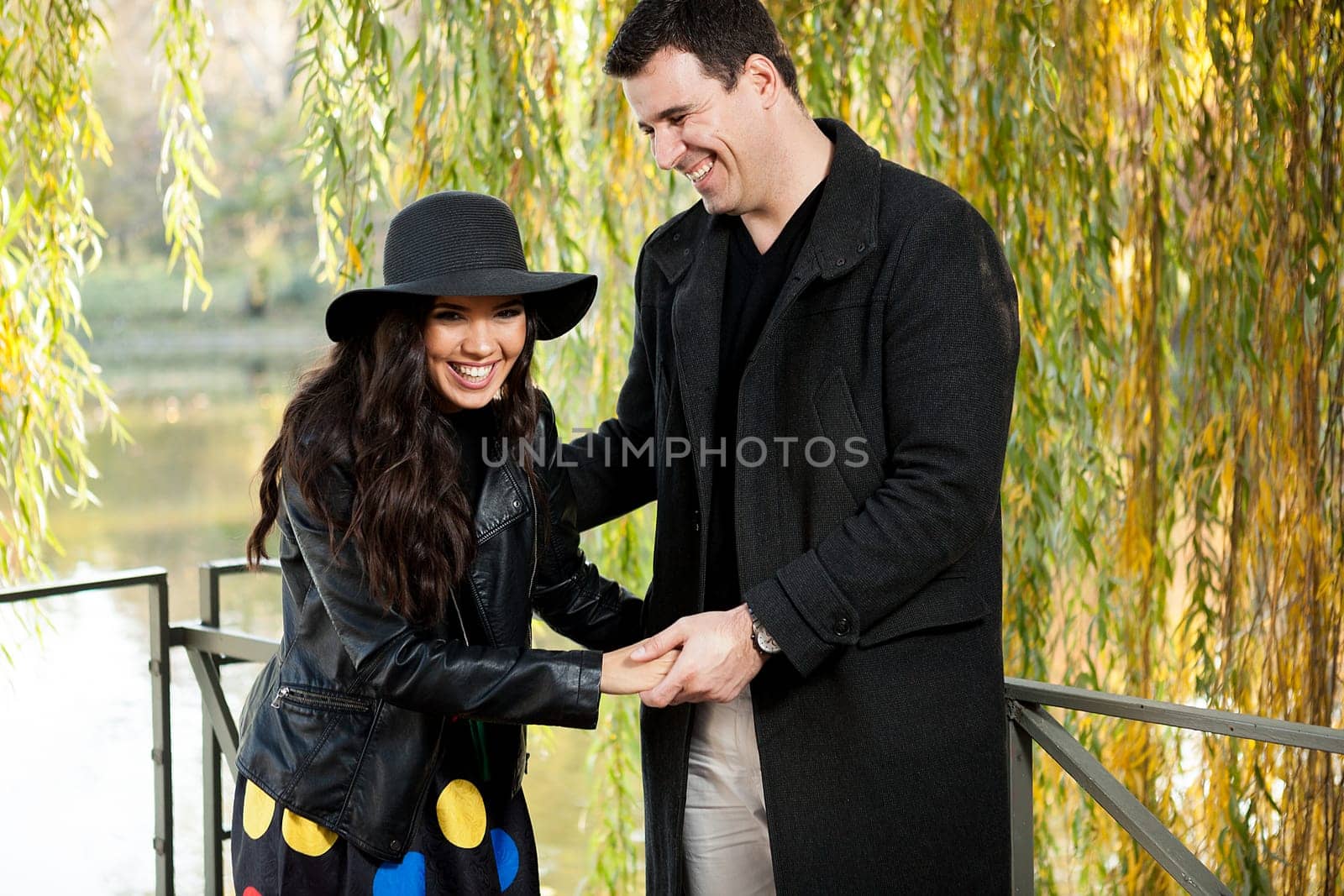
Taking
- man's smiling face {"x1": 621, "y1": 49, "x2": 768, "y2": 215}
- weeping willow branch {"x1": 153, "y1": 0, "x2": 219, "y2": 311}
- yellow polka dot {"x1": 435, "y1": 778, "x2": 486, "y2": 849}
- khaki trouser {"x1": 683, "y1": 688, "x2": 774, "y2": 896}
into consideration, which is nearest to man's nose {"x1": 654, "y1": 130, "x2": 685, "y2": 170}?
man's smiling face {"x1": 621, "y1": 49, "x2": 768, "y2": 215}

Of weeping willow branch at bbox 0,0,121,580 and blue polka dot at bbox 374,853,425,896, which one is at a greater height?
weeping willow branch at bbox 0,0,121,580

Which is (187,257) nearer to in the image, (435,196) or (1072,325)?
(435,196)

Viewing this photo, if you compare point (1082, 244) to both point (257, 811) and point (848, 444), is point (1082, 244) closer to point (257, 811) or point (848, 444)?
point (848, 444)

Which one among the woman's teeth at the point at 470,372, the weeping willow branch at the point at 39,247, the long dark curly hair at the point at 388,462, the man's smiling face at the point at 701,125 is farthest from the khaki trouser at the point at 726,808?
the weeping willow branch at the point at 39,247

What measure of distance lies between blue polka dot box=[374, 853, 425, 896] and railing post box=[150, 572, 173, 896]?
0.96 meters

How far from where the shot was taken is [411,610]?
4.76 ft

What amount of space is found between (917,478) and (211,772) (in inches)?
58.2

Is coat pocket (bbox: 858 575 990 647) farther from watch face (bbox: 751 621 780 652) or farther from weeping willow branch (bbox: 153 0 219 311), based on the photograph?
weeping willow branch (bbox: 153 0 219 311)

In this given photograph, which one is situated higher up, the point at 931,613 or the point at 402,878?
the point at 931,613

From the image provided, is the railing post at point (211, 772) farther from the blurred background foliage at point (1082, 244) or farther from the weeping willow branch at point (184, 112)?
the weeping willow branch at point (184, 112)

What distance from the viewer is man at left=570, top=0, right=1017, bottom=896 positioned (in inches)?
57.1

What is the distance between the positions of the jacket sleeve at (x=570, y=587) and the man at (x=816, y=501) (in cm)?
14

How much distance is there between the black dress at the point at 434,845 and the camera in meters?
1.46

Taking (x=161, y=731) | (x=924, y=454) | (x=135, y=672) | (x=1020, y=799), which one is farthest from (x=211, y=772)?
(x=135, y=672)
